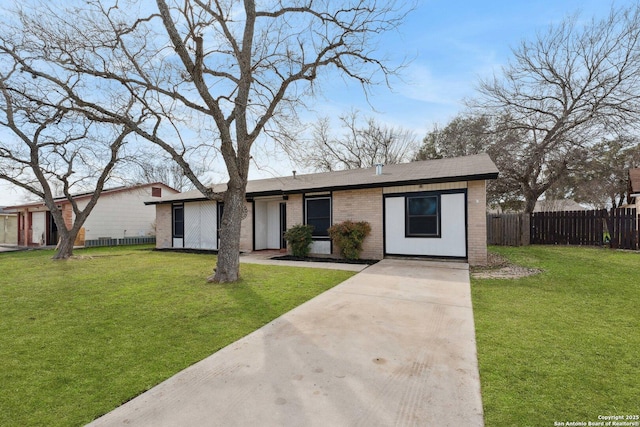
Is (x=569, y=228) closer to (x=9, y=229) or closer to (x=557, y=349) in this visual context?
(x=557, y=349)

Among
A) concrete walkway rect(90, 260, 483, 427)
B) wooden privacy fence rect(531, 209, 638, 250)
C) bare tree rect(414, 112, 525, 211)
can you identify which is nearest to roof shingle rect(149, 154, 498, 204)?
concrete walkway rect(90, 260, 483, 427)

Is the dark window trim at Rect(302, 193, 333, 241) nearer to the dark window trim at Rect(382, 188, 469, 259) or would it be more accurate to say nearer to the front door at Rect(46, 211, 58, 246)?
the dark window trim at Rect(382, 188, 469, 259)

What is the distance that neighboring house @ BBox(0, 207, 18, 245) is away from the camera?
22188 mm

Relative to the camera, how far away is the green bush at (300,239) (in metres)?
11.1

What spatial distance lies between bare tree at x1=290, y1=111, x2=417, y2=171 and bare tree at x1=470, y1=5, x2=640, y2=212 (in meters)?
9.25

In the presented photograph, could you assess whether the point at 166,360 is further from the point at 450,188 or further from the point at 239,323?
the point at 450,188

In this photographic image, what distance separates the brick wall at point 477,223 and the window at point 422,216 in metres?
0.90

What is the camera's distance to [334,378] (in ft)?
8.93

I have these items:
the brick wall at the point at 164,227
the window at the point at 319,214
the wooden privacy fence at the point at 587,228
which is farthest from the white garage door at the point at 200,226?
the wooden privacy fence at the point at 587,228

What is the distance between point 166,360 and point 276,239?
11.1 m

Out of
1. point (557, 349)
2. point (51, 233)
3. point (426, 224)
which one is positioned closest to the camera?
point (557, 349)

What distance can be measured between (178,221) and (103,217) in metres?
6.28

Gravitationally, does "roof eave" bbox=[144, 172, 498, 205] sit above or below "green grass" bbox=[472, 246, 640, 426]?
above

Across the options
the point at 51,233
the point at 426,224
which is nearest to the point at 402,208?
the point at 426,224
